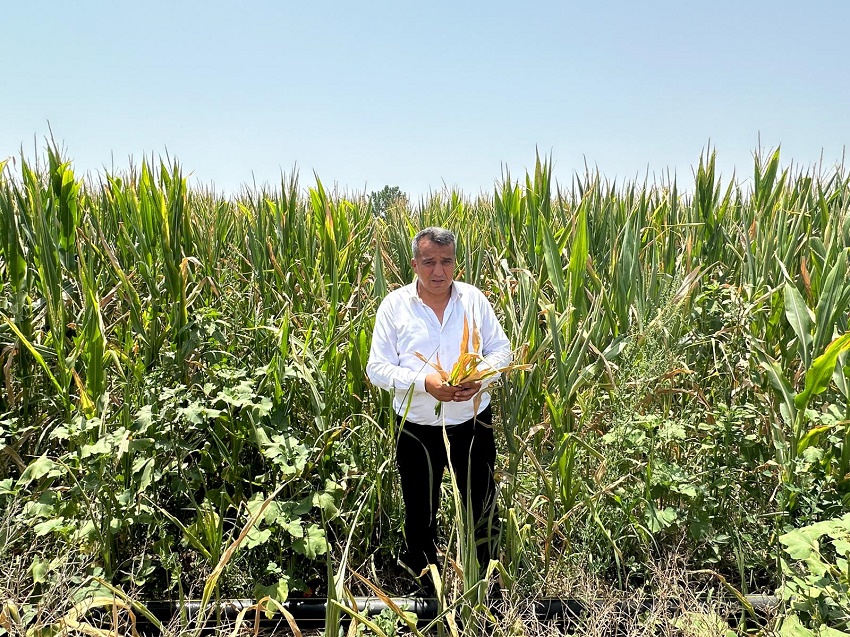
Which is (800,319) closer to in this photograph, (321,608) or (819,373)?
(819,373)

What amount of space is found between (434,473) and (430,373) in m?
0.41

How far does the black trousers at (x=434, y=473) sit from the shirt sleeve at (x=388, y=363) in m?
0.19

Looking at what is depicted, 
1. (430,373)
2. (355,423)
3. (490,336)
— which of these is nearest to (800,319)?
(490,336)

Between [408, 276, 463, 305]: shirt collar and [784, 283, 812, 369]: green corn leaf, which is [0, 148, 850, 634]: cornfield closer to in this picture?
[784, 283, 812, 369]: green corn leaf

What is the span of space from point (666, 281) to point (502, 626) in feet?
4.83

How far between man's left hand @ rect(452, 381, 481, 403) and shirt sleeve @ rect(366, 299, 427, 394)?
13 centimetres

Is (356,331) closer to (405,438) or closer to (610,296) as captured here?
(405,438)

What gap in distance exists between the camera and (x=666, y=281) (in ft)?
7.96

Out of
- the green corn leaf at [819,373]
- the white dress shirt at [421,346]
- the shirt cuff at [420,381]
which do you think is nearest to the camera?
the green corn leaf at [819,373]

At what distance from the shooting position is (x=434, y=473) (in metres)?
Result: 2.12

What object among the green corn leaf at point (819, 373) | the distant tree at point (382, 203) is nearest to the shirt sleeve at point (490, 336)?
the green corn leaf at point (819, 373)

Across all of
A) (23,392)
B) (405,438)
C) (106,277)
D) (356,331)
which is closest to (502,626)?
(405,438)

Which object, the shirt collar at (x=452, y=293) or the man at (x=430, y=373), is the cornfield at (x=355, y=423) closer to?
the man at (x=430, y=373)

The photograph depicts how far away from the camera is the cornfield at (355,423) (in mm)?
1956
